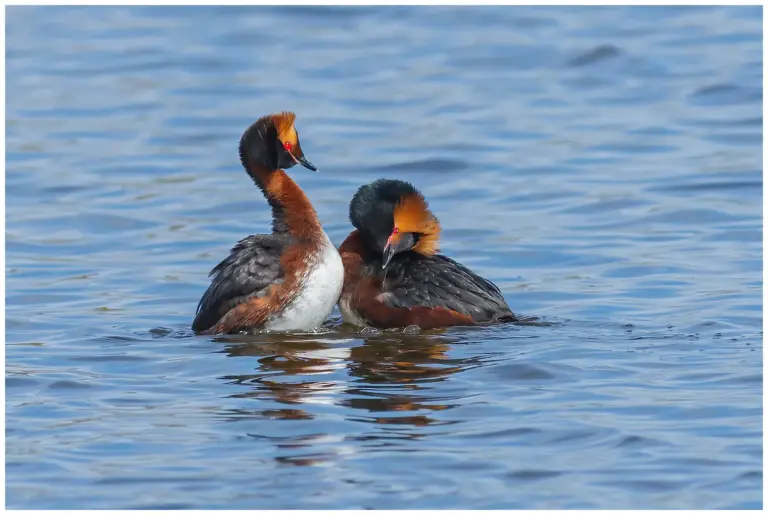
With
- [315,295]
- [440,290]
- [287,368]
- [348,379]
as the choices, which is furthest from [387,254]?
[348,379]

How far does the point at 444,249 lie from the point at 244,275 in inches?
153

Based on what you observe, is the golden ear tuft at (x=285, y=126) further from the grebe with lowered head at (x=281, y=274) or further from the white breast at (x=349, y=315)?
the white breast at (x=349, y=315)

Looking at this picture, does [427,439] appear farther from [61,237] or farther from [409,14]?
[409,14]

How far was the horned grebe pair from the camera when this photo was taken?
1060 centimetres

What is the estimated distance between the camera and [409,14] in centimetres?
2522

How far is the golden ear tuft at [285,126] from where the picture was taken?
11.0m

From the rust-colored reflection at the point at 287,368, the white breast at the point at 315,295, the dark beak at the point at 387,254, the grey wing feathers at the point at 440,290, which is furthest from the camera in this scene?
the dark beak at the point at 387,254

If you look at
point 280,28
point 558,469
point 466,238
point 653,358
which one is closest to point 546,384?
point 653,358

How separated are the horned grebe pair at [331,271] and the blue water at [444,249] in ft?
0.79

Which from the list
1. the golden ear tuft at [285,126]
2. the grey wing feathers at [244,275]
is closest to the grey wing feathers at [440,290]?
the grey wing feathers at [244,275]

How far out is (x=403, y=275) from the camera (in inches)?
430

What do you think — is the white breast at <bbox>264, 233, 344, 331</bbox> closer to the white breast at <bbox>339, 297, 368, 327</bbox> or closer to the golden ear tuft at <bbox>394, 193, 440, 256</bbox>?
the white breast at <bbox>339, 297, 368, 327</bbox>

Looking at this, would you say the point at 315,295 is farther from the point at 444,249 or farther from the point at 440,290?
the point at 444,249

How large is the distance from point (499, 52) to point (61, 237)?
32.1 feet
